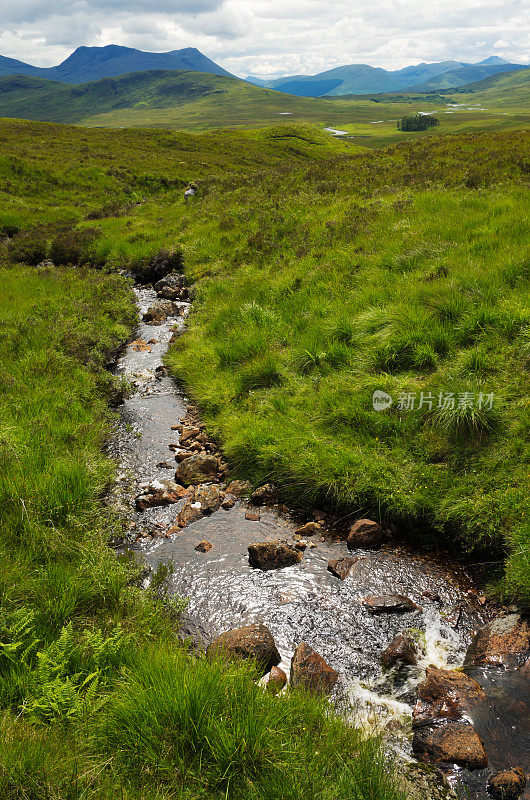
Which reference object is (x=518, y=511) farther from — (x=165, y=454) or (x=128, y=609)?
(x=165, y=454)

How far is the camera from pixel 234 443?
27.9ft

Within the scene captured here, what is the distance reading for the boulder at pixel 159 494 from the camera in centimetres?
759

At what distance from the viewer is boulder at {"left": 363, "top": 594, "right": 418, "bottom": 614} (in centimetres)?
538

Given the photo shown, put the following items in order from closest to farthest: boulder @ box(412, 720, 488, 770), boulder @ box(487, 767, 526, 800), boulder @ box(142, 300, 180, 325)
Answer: boulder @ box(487, 767, 526, 800) → boulder @ box(412, 720, 488, 770) → boulder @ box(142, 300, 180, 325)

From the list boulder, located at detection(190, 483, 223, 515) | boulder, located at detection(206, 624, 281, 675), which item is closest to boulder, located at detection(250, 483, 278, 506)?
boulder, located at detection(190, 483, 223, 515)

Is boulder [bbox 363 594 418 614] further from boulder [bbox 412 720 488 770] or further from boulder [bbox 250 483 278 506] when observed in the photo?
boulder [bbox 250 483 278 506]

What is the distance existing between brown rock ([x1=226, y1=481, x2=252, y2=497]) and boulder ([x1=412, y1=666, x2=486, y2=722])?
163 inches

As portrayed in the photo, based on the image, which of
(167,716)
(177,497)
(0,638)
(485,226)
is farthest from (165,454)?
(485,226)

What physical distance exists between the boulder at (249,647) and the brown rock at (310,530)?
80.1 inches

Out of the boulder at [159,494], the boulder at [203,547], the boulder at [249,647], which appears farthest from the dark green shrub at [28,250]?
the boulder at [249,647]

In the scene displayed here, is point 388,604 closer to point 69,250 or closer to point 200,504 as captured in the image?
point 200,504

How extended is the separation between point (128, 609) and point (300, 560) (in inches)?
99.3

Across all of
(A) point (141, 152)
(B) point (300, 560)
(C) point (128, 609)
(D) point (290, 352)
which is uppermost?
(A) point (141, 152)

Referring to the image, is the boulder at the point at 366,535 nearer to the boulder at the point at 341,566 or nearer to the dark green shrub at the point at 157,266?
the boulder at the point at 341,566
